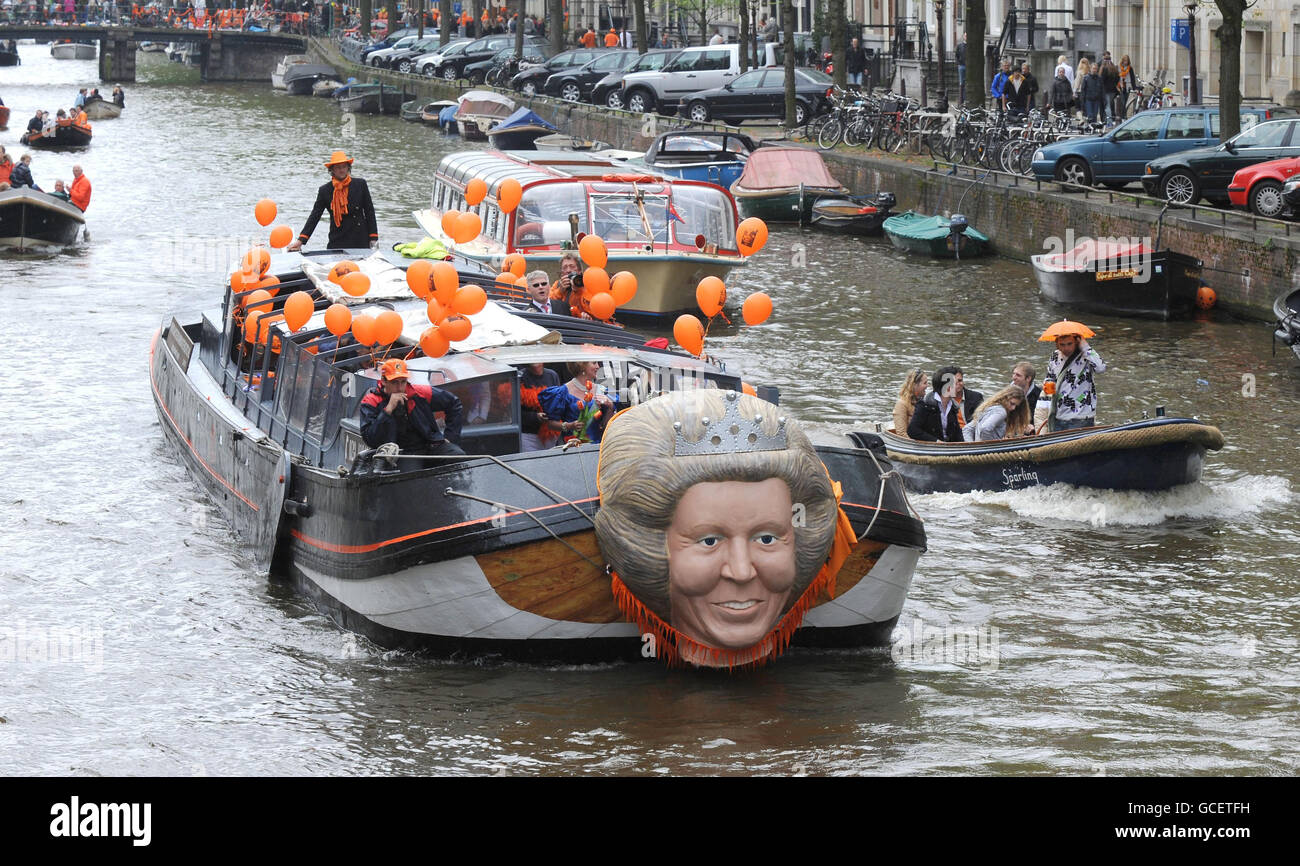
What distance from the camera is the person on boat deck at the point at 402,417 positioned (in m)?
11.7

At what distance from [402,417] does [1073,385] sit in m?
6.41

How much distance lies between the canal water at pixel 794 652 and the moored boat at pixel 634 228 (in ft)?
4.61

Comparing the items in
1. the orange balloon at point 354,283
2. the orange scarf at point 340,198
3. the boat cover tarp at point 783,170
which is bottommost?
the orange balloon at point 354,283

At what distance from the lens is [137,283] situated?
98.3 feet

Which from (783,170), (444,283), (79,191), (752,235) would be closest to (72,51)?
(79,191)

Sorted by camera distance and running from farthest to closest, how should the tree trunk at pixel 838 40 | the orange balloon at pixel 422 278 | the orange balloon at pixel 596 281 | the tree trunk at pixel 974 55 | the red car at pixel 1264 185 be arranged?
the tree trunk at pixel 838 40
the tree trunk at pixel 974 55
the red car at pixel 1264 185
the orange balloon at pixel 596 281
the orange balloon at pixel 422 278

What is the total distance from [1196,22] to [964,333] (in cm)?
1848

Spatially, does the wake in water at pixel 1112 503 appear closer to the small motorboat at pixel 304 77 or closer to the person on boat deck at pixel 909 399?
the person on boat deck at pixel 909 399

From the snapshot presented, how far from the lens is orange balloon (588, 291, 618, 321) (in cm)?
1491

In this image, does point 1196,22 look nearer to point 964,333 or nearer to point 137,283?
point 964,333

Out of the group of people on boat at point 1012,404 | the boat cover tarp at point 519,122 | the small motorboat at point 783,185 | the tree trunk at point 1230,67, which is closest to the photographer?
the group of people on boat at point 1012,404

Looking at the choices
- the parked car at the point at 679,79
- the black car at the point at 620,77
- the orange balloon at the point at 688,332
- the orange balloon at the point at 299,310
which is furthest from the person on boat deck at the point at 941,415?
the black car at the point at 620,77

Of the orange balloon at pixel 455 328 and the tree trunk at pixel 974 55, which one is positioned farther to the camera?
the tree trunk at pixel 974 55

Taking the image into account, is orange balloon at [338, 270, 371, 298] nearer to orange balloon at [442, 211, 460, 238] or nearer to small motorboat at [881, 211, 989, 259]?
orange balloon at [442, 211, 460, 238]
